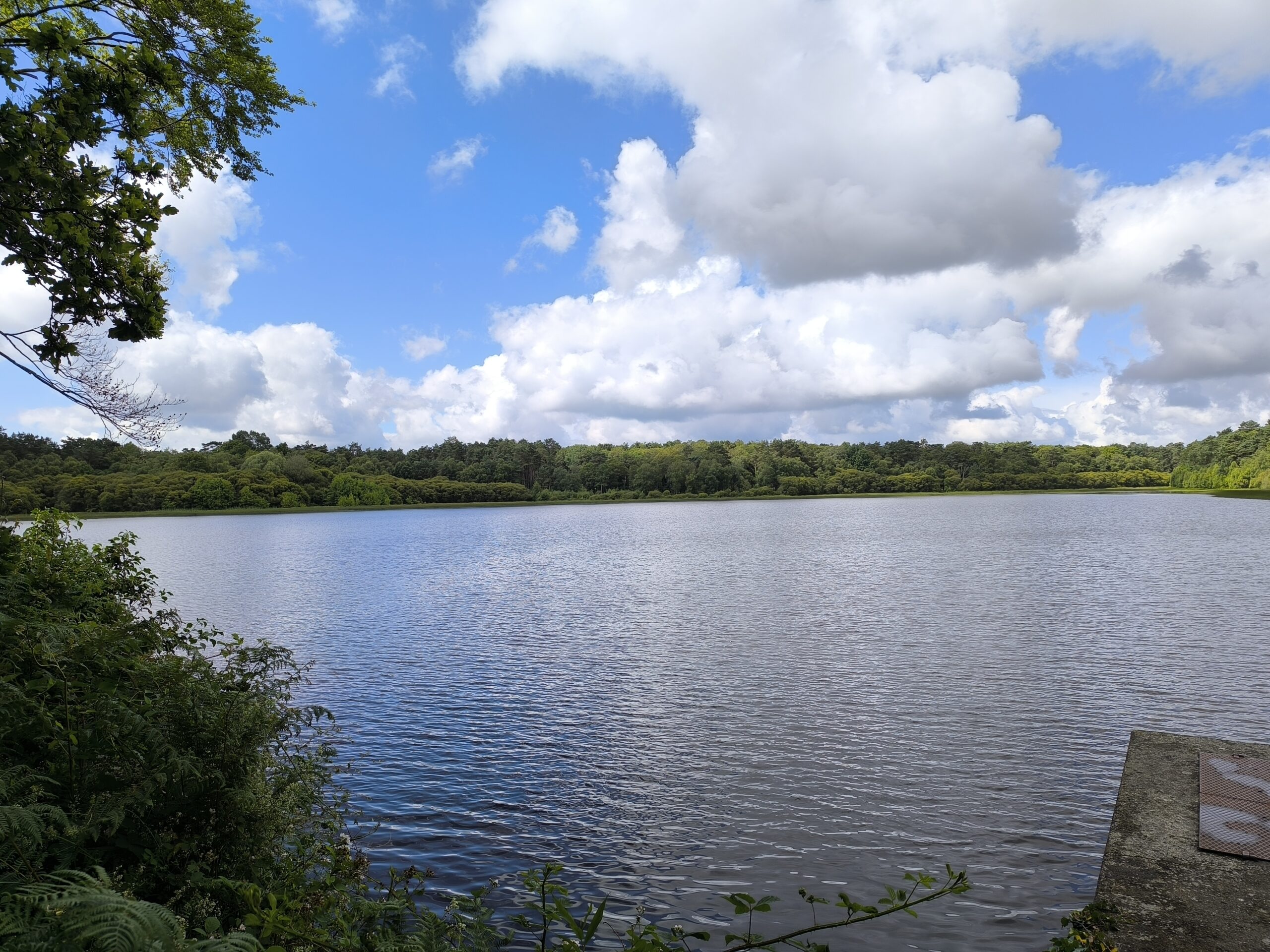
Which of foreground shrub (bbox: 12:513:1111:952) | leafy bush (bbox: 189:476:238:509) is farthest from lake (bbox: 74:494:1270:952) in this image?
leafy bush (bbox: 189:476:238:509)

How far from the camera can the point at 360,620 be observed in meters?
28.2

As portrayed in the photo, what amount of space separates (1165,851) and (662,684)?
39.2 feet

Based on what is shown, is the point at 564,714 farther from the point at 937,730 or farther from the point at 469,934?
the point at 469,934

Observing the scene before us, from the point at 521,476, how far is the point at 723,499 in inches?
1973

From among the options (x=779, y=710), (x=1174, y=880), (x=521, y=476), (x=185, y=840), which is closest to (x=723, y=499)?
(x=521, y=476)

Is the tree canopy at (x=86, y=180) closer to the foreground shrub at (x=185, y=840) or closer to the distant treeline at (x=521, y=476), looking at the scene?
the foreground shrub at (x=185, y=840)

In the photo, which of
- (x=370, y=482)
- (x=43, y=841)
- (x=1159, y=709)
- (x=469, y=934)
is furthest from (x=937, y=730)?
(x=370, y=482)

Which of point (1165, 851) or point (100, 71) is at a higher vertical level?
point (100, 71)

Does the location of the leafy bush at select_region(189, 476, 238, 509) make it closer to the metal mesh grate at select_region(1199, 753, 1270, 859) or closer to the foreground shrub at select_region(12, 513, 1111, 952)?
the foreground shrub at select_region(12, 513, 1111, 952)

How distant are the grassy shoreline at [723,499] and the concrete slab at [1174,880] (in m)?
148

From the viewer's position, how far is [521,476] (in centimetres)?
18812

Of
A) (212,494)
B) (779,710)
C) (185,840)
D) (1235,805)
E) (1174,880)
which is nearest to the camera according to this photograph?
(185,840)

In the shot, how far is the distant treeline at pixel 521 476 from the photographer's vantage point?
437 ft

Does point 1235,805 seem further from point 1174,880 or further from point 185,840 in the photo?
point 185,840
